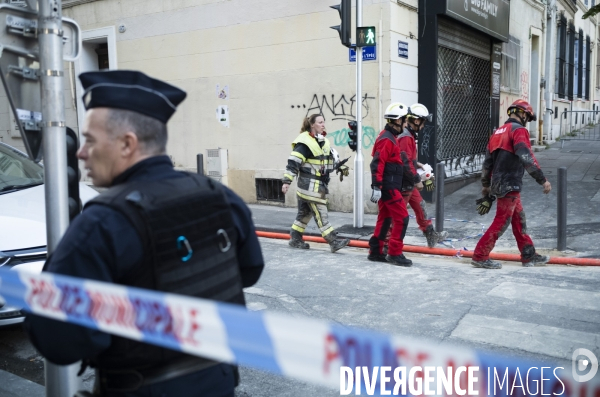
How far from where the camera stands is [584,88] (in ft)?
96.3

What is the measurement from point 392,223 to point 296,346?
631 centimetres

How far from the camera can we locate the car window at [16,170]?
5.75m

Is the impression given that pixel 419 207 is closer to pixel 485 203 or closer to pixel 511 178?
pixel 485 203

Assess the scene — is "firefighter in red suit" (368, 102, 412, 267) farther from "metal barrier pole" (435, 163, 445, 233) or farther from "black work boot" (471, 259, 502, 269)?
"metal barrier pole" (435, 163, 445, 233)

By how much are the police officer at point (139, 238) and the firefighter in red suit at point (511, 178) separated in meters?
5.72

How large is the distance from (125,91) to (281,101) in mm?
10618

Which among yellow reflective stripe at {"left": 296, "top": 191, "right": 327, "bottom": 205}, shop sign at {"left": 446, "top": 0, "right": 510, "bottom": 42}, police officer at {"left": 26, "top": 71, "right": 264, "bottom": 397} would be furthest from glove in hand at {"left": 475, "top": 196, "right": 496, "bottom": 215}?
police officer at {"left": 26, "top": 71, "right": 264, "bottom": 397}

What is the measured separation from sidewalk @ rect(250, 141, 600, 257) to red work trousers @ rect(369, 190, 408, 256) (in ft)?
4.32

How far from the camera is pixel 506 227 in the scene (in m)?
7.22

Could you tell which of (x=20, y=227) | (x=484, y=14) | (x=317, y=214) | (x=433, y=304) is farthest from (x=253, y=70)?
(x=20, y=227)

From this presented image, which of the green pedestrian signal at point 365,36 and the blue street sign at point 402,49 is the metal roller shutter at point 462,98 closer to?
the blue street sign at point 402,49

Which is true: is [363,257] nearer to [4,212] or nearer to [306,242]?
[306,242]

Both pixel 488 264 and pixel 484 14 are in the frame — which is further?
pixel 484 14

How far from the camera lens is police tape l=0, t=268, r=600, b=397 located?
144cm
